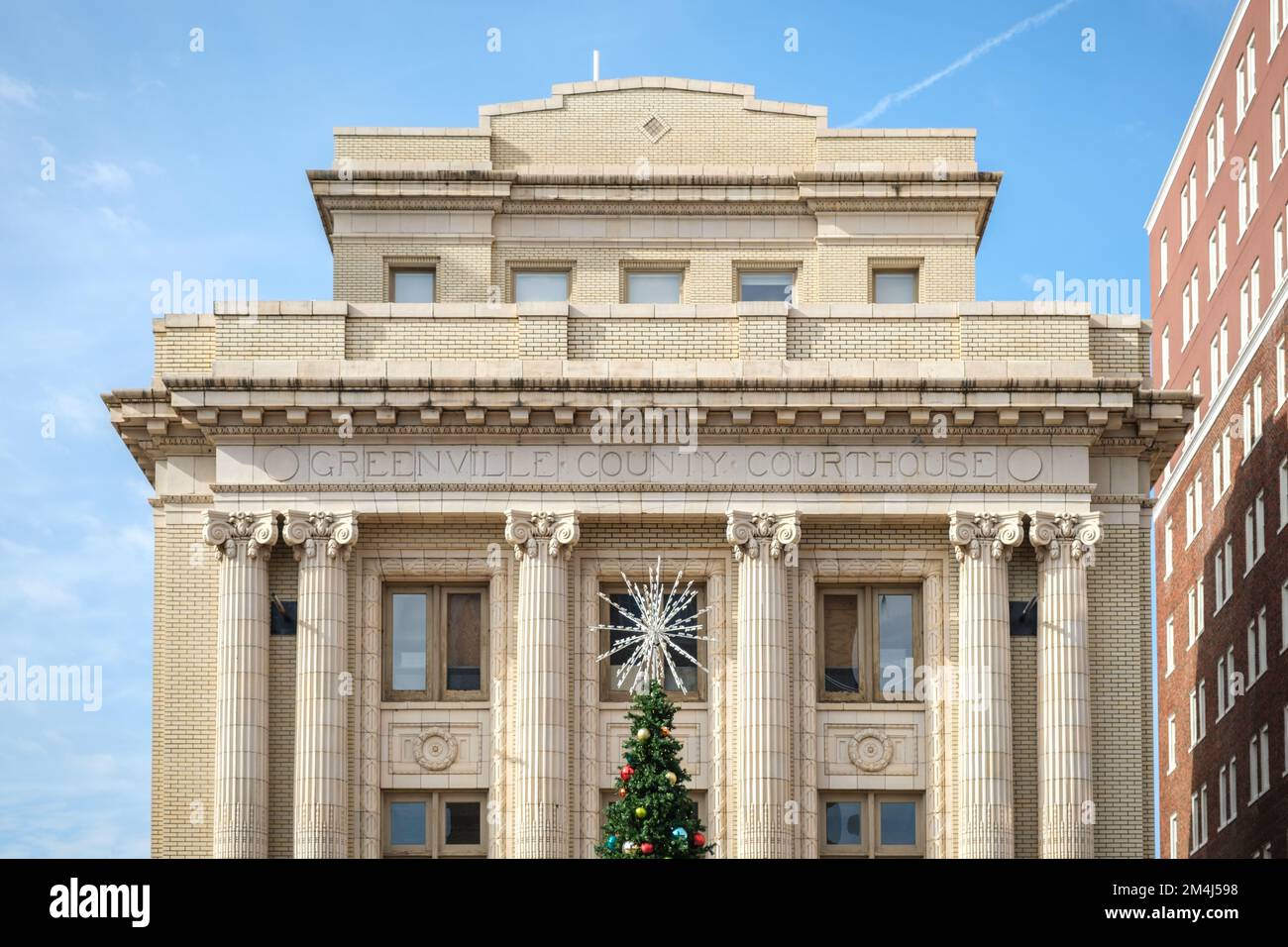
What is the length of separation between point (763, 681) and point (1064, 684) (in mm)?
5445

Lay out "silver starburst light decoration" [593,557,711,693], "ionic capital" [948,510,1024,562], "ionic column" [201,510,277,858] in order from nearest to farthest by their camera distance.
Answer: "ionic column" [201,510,277,858], "ionic capital" [948,510,1024,562], "silver starburst light decoration" [593,557,711,693]

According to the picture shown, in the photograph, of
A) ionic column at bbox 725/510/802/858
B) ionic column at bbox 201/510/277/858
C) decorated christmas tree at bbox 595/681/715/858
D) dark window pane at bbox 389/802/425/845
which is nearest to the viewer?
decorated christmas tree at bbox 595/681/715/858

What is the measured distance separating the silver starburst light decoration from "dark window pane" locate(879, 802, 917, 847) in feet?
14.1

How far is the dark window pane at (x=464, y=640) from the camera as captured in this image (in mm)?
45844

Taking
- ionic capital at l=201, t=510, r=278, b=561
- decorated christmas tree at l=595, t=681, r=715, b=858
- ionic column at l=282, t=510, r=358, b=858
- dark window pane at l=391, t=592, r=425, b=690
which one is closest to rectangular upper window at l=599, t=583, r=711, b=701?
dark window pane at l=391, t=592, r=425, b=690

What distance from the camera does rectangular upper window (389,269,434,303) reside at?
51875 mm

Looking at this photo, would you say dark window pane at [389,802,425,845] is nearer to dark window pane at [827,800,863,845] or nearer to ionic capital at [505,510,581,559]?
ionic capital at [505,510,581,559]

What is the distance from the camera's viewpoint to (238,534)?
45125 mm

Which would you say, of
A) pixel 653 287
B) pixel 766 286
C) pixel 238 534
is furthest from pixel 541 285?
pixel 238 534

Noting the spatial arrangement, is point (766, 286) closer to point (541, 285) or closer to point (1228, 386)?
point (541, 285)

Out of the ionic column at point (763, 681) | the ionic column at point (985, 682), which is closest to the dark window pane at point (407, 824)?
the ionic column at point (763, 681)
